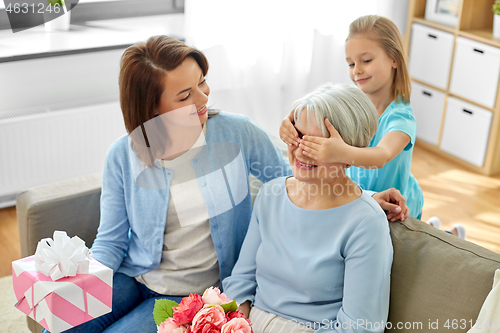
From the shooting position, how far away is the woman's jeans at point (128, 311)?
139 centimetres

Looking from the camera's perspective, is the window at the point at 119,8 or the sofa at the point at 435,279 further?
the window at the point at 119,8

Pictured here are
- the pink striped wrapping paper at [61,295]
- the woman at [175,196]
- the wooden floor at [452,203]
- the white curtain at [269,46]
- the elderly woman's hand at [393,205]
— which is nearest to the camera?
the pink striped wrapping paper at [61,295]

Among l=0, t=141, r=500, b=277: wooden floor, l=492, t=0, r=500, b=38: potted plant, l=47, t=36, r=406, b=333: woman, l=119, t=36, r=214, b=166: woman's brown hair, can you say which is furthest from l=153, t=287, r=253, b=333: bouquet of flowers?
l=492, t=0, r=500, b=38: potted plant

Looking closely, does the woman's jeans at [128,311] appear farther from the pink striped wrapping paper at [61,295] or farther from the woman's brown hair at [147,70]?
the woman's brown hair at [147,70]

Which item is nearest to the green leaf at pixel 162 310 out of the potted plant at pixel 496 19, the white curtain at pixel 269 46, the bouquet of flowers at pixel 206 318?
the bouquet of flowers at pixel 206 318

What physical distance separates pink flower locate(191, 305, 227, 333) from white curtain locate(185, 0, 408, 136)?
2.09 m

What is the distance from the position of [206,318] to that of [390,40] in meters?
1.10

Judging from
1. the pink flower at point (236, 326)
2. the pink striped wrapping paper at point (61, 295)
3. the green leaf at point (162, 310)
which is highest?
the pink flower at point (236, 326)

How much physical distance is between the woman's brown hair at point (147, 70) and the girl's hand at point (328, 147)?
1.44 feet

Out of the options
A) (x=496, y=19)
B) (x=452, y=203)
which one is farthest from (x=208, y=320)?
(x=496, y=19)

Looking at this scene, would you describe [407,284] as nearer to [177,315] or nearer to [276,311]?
[276,311]

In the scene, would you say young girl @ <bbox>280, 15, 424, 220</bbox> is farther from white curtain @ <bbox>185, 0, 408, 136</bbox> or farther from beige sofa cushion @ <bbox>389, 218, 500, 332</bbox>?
white curtain @ <bbox>185, 0, 408, 136</bbox>

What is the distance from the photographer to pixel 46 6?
9.36 feet

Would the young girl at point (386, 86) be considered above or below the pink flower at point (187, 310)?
above
